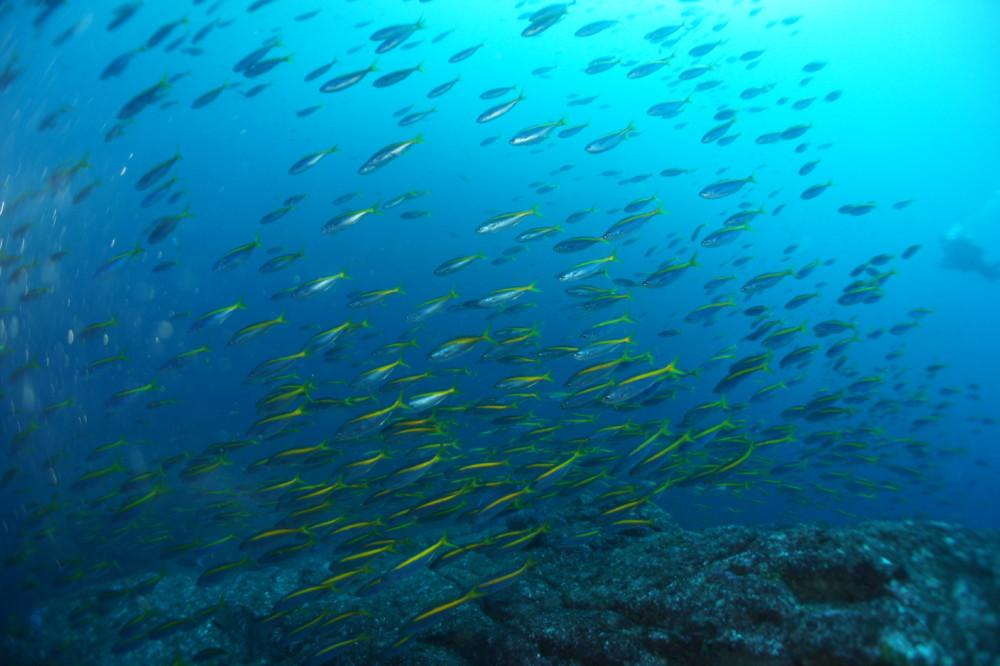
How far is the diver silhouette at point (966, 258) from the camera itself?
128 ft

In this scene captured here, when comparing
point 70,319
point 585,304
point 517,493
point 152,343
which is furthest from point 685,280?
point 70,319

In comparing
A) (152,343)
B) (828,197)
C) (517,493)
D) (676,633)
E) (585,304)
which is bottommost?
A: (828,197)

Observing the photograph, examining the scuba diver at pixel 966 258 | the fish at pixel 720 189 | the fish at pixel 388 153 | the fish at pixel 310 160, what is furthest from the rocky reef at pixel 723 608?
the scuba diver at pixel 966 258

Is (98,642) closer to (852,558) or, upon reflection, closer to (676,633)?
(676,633)

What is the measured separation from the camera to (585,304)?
7734 millimetres

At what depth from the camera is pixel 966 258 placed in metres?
39.2

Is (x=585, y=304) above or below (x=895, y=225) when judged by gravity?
above

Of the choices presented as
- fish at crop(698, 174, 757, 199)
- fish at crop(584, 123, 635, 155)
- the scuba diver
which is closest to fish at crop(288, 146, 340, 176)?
fish at crop(584, 123, 635, 155)

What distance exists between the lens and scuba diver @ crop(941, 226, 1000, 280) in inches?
1532

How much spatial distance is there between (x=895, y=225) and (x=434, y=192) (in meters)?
104

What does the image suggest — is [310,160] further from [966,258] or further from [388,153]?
[966,258]

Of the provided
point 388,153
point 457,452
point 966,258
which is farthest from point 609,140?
point 966,258

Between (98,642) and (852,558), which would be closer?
(852,558)

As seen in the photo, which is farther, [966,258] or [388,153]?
[966,258]
